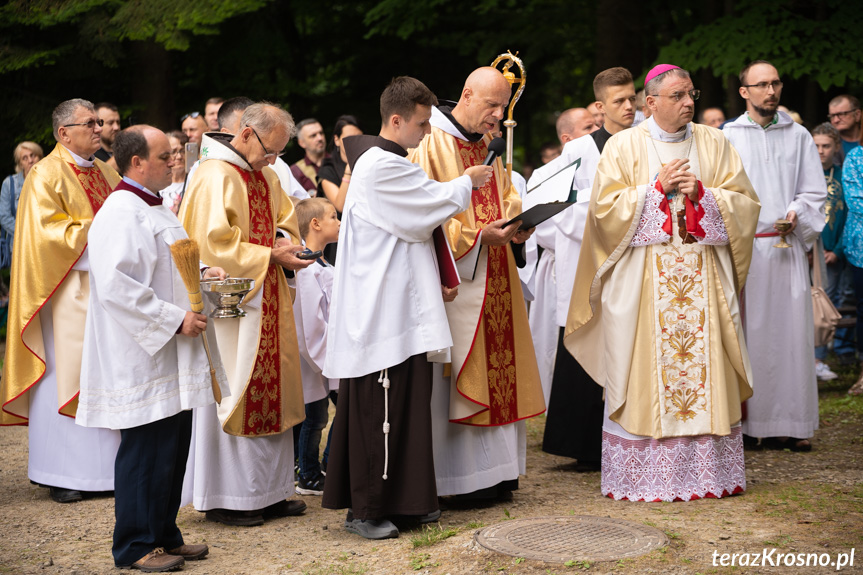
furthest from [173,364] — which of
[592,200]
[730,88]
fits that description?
[730,88]

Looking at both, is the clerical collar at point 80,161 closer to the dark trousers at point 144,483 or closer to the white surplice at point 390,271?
the white surplice at point 390,271

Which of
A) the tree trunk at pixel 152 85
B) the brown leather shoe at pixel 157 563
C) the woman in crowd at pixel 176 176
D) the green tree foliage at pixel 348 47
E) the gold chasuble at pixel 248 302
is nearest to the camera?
the brown leather shoe at pixel 157 563

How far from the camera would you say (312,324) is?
6031mm

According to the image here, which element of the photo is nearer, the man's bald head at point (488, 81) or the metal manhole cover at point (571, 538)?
the metal manhole cover at point (571, 538)

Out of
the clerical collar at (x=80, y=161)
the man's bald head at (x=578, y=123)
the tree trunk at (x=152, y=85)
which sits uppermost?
the tree trunk at (x=152, y=85)

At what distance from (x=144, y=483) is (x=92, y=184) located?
2.60m

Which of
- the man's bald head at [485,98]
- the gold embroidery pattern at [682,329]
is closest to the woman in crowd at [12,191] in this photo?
the man's bald head at [485,98]

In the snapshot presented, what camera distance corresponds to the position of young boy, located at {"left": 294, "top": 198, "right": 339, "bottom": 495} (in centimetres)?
598

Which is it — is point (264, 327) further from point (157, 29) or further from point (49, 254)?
point (157, 29)

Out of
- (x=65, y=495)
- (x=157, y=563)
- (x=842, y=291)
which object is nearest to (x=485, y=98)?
(x=157, y=563)

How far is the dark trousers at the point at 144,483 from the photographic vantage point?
14.7ft

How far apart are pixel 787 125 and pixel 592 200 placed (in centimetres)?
198

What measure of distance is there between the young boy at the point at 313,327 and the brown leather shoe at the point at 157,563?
152cm

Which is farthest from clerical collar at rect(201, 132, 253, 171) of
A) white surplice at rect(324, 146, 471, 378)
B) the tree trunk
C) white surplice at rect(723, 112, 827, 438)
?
the tree trunk
